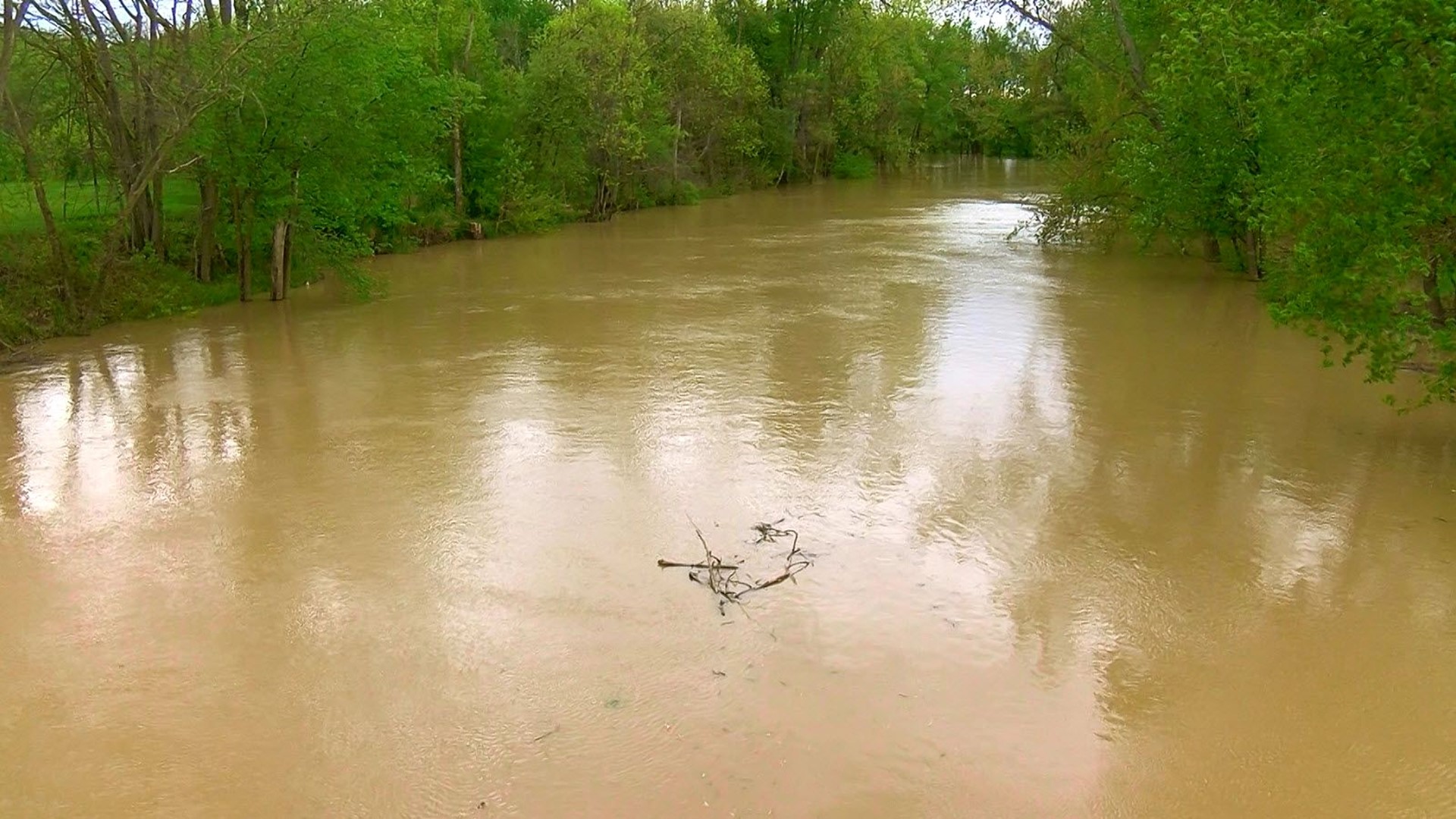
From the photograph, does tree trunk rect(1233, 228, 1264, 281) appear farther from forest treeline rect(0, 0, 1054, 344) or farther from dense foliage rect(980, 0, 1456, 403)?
forest treeline rect(0, 0, 1054, 344)

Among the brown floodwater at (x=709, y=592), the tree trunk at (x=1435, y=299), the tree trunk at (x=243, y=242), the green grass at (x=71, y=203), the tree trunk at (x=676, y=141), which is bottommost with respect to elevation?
the brown floodwater at (x=709, y=592)

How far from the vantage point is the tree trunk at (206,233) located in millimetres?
17922

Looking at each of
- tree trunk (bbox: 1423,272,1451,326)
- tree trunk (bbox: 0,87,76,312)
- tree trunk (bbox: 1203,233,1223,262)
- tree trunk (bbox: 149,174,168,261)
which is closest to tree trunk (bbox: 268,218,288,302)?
tree trunk (bbox: 149,174,168,261)

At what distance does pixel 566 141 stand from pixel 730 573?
26.1m

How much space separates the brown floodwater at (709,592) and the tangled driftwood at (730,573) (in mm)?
109

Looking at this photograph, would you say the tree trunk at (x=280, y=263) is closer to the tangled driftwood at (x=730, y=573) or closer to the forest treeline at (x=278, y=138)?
the forest treeline at (x=278, y=138)

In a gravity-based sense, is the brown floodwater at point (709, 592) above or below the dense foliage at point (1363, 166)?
below

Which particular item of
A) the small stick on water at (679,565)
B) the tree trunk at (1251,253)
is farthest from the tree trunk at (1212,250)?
the small stick on water at (679,565)

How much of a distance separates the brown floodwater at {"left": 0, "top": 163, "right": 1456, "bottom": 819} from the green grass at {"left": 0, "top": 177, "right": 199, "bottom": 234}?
12.3ft

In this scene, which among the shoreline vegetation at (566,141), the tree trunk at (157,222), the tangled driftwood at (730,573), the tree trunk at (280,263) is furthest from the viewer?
the tree trunk at (157,222)

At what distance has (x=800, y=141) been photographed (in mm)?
50094

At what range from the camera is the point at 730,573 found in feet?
23.7

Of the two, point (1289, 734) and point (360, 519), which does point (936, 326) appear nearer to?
point (360, 519)

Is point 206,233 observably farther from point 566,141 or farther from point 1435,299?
point 1435,299
